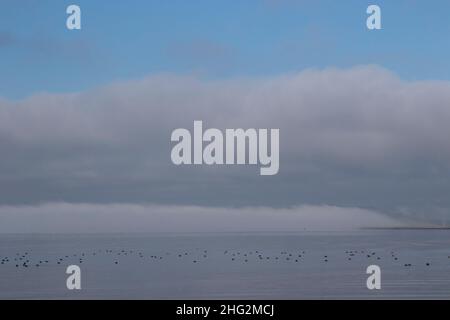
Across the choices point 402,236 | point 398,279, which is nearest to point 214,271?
point 398,279

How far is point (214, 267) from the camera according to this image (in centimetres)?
699

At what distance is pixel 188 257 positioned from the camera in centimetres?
727

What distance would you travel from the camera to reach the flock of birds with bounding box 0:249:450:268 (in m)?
6.78

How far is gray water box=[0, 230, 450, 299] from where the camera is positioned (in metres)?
6.64

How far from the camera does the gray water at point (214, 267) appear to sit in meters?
6.64

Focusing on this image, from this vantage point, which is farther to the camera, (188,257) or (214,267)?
(188,257)

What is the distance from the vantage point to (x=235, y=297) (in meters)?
6.59

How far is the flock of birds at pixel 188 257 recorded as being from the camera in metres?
6.78

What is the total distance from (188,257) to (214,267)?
36cm
